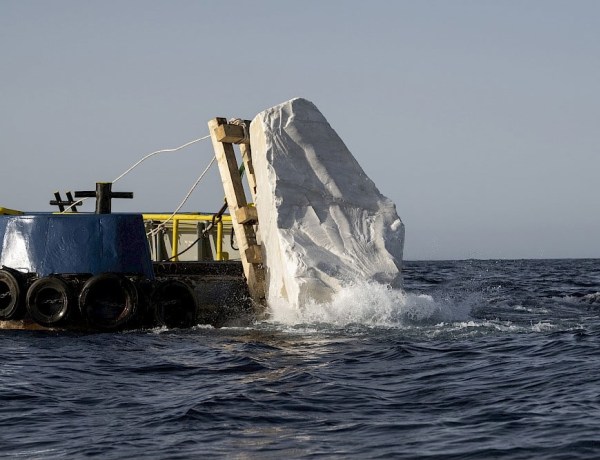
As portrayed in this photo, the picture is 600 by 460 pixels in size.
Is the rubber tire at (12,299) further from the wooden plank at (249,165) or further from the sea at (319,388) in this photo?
the wooden plank at (249,165)

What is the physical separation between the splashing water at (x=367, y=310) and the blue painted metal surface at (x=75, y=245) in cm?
237

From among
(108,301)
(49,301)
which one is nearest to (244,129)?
(108,301)

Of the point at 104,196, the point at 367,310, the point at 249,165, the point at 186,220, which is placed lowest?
the point at 367,310

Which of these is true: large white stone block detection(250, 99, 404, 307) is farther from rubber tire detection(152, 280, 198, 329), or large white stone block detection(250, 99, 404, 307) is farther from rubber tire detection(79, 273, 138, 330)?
rubber tire detection(79, 273, 138, 330)

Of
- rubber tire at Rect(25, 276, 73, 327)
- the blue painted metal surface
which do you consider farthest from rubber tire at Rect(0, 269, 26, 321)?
the blue painted metal surface

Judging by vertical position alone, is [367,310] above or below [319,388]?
above

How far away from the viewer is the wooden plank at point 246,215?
50.2 ft

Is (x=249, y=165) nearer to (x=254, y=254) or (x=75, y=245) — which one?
(x=254, y=254)

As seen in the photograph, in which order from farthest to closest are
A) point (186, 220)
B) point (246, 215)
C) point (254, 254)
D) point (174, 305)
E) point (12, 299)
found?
point (186, 220)
point (246, 215)
point (254, 254)
point (174, 305)
point (12, 299)

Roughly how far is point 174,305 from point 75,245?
5.25 ft

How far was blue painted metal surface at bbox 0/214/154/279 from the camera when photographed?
13641mm

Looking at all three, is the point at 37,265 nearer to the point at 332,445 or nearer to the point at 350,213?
the point at 350,213

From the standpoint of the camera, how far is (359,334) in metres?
12.5

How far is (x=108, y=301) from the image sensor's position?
1341cm
